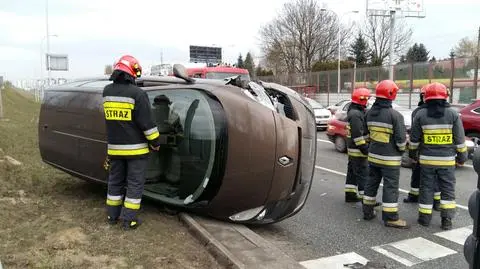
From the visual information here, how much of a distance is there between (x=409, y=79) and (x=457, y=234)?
20.3 meters

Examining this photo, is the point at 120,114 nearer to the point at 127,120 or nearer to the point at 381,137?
the point at 127,120

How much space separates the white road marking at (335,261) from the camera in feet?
14.1

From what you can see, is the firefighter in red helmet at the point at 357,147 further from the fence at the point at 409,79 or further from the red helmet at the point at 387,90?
the fence at the point at 409,79

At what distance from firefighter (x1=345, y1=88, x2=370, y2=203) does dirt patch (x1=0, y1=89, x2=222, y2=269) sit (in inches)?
116

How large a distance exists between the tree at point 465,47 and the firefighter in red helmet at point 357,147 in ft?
218

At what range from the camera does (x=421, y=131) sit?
19.0 ft

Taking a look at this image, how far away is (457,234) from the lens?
530cm

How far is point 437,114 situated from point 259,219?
2.64m

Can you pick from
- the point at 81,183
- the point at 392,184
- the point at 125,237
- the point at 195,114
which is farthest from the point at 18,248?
the point at 392,184

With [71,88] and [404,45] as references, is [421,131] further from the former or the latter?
[404,45]

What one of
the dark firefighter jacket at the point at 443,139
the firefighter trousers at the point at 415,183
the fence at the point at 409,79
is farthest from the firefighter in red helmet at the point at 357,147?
the fence at the point at 409,79

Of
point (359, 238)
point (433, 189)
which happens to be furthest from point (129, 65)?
point (433, 189)

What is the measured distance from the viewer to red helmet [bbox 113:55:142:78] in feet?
14.8

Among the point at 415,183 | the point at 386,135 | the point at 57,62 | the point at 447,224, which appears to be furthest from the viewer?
the point at 57,62
